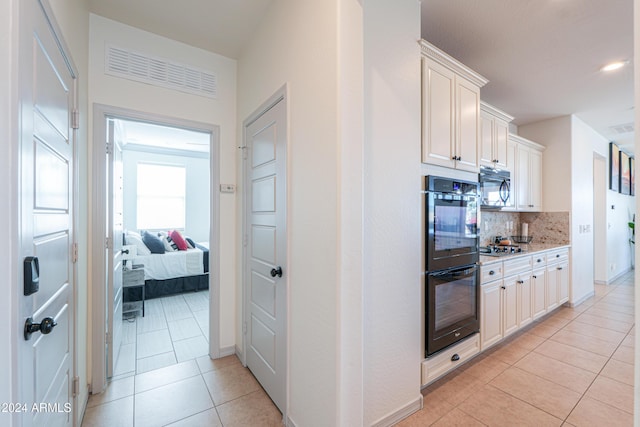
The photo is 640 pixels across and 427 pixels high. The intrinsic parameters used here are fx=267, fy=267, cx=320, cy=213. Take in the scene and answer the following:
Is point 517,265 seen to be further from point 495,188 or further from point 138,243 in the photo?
point 138,243

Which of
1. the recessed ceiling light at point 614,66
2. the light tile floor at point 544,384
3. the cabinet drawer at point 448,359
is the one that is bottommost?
the light tile floor at point 544,384

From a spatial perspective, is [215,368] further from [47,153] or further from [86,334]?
[47,153]

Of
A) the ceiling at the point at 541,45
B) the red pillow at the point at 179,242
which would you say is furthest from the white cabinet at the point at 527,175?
the red pillow at the point at 179,242

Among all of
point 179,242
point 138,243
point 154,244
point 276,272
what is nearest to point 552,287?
point 276,272

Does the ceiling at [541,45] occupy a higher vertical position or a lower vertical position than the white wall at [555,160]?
higher

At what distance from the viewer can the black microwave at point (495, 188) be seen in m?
3.10

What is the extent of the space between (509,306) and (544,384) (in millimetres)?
723

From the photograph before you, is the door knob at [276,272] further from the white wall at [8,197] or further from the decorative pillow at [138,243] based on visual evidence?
the decorative pillow at [138,243]

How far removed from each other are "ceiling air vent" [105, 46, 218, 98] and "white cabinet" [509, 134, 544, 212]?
370cm

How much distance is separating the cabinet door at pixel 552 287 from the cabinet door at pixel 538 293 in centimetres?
14

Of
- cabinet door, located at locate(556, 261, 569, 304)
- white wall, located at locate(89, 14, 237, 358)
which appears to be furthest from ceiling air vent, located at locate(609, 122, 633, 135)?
white wall, located at locate(89, 14, 237, 358)

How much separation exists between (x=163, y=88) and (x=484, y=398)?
3533 mm

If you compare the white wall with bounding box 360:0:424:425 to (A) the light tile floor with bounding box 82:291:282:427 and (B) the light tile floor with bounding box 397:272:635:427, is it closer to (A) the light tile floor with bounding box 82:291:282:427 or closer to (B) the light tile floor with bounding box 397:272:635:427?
(B) the light tile floor with bounding box 397:272:635:427

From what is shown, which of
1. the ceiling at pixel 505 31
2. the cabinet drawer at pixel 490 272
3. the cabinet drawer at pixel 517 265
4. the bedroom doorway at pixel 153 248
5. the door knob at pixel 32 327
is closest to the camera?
the door knob at pixel 32 327
